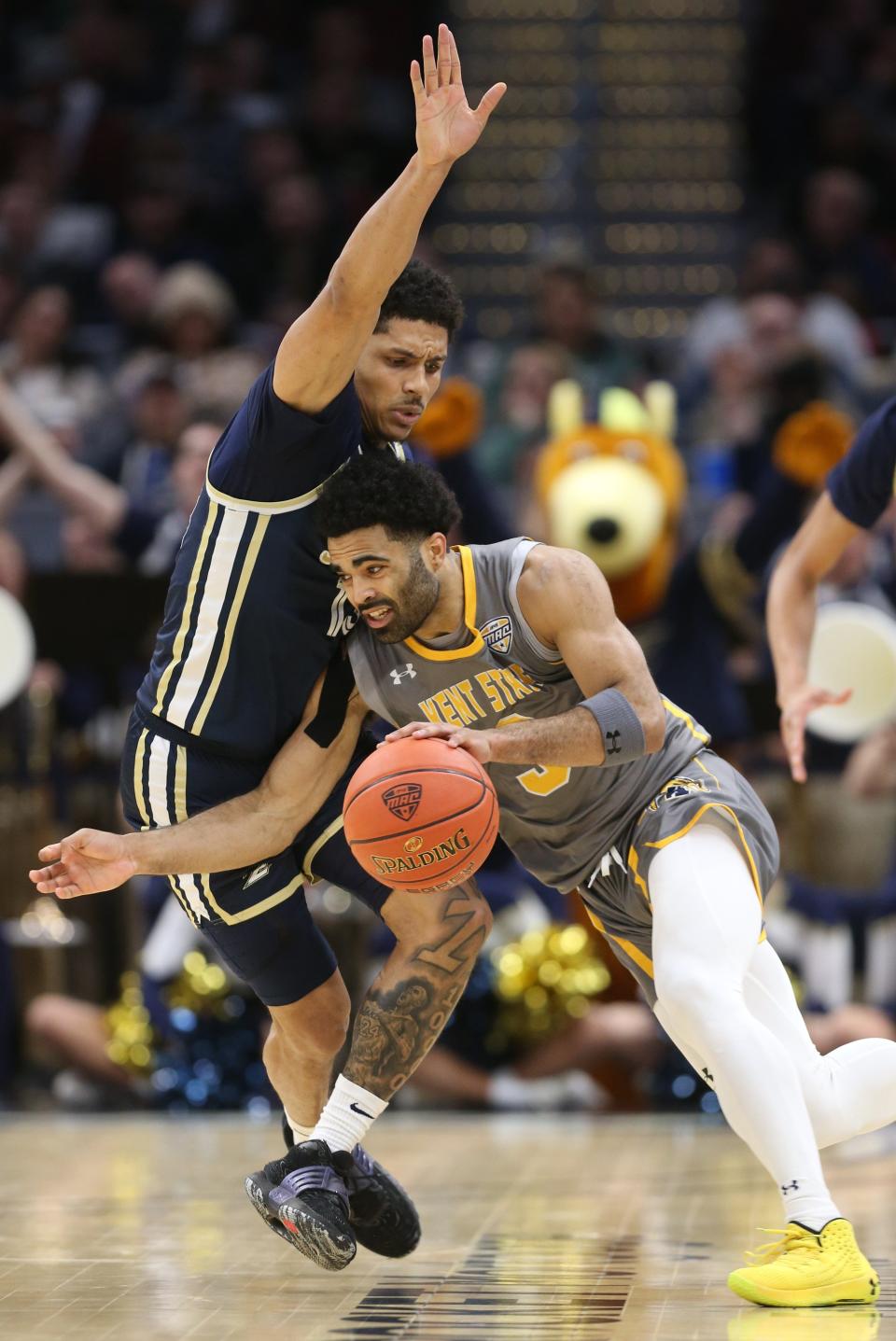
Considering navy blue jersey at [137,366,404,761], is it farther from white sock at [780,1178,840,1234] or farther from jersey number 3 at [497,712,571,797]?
white sock at [780,1178,840,1234]

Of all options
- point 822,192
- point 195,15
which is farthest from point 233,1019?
point 195,15

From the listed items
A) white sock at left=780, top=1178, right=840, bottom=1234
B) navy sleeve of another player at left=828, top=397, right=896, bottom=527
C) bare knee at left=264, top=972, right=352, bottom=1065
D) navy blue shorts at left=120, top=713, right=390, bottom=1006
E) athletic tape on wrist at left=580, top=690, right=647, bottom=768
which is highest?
navy sleeve of another player at left=828, top=397, right=896, bottom=527

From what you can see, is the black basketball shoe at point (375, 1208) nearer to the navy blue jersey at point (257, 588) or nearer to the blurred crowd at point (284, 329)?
the navy blue jersey at point (257, 588)

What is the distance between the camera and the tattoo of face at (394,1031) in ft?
14.4

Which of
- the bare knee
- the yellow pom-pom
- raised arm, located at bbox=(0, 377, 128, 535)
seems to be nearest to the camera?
the bare knee

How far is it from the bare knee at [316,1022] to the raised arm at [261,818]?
415mm

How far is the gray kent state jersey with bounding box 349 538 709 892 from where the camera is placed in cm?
A: 420

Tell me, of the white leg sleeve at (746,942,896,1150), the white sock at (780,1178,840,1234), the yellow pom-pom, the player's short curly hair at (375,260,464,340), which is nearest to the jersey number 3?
the white leg sleeve at (746,942,896,1150)

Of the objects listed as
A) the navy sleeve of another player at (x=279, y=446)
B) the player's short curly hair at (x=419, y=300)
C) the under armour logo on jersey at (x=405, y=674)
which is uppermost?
the player's short curly hair at (x=419, y=300)

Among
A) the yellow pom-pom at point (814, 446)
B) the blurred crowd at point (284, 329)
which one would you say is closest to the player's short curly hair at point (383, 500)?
the blurred crowd at point (284, 329)

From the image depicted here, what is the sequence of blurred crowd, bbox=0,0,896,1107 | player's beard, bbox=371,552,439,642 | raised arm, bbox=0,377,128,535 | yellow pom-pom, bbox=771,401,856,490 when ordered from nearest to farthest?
player's beard, bbox=371,552,439,642
yellow pom-pom, bbox=771,401,856,490
blurred crowd, bbox=0,0,896,1107
raised arm, bbox=0,377,128,535

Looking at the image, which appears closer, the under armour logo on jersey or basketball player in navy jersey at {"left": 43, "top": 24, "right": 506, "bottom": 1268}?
basketball player in navy jersey at {"left": 43, "top": 24, "right": 506, "bottom": 1268}

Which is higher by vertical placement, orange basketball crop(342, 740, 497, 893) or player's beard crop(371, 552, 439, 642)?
player's beard crop(371, 552, 439, 642)

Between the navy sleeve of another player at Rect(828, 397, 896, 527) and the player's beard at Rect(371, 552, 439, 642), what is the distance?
1290 mm
